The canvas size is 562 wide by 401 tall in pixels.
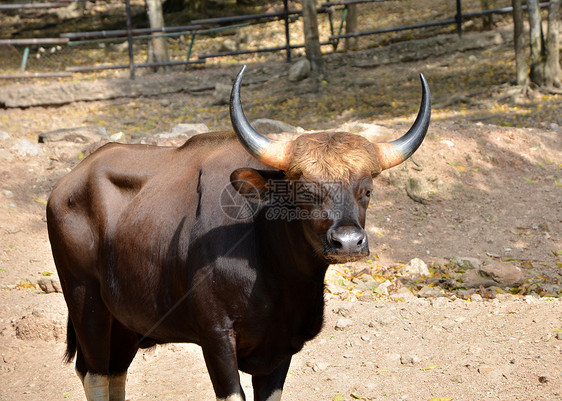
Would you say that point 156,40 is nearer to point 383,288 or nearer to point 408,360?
point 383,288

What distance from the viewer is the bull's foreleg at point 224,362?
407cm

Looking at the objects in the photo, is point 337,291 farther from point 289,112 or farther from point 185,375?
point 289,112

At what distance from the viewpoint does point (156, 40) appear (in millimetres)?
19016

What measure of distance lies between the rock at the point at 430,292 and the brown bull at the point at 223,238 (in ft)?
10.2

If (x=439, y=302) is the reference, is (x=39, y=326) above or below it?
above

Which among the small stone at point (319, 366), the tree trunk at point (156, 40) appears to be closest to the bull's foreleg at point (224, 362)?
the small stone at point (319, 366)

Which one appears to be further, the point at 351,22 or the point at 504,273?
the point at 351,22

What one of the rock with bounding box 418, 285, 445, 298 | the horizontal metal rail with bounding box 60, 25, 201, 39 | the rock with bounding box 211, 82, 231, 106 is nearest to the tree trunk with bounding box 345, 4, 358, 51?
the horizontal metal rail with bounding box 60, 25, 201, 39

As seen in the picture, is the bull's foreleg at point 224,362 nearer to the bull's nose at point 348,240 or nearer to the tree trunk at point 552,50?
the bull's nose at point 348,240

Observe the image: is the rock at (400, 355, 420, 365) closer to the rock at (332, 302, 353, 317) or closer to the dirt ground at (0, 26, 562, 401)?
the dirt ground at (0, 26, 562, 401)

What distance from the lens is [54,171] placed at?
10.8 m

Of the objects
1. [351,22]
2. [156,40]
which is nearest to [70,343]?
[156,40]

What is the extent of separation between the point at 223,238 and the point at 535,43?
1261 centimetres

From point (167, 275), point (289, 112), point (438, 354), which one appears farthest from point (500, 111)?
point (167, 275)
